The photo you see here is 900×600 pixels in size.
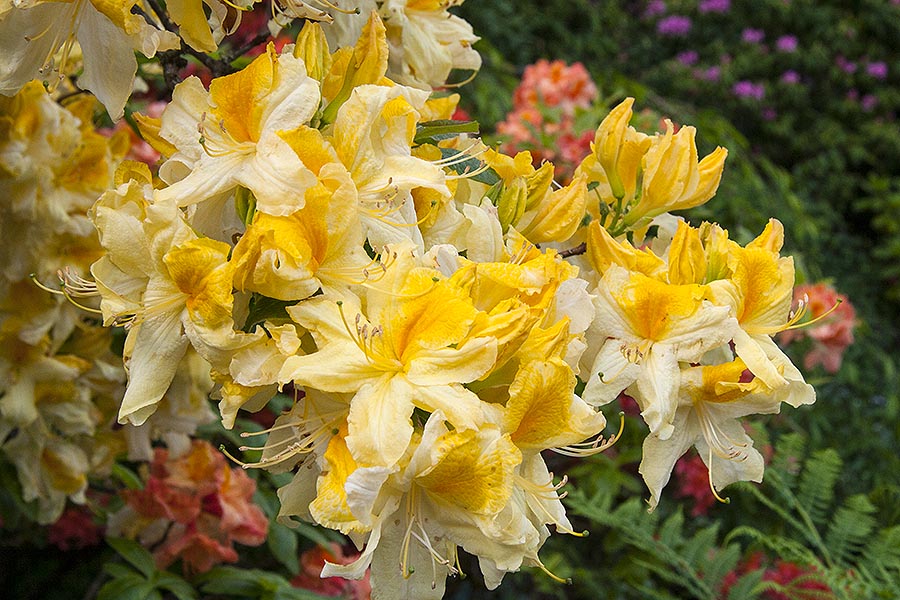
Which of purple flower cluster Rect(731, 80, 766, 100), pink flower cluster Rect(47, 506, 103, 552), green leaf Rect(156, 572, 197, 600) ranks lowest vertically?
purple flower cluster Rect(731, 80, 766, 100)

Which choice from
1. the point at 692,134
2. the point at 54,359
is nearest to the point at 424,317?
the point at 692,134

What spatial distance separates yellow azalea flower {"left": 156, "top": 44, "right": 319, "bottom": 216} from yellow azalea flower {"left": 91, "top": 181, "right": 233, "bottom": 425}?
3 cm

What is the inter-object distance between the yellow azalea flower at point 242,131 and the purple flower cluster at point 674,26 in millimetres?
5269

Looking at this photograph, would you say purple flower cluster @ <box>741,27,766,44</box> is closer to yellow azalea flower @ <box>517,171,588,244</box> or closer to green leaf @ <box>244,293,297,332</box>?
yellow azalea flower @ <box>517,171,588,244</box>

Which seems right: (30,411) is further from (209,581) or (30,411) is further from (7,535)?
(7,535)

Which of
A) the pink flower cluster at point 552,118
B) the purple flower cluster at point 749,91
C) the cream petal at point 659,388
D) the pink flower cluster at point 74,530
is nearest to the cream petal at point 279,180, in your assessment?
the cream petal at point 659,388

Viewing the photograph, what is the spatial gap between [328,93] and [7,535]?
4.21ft

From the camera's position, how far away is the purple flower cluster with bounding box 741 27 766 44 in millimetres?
5531

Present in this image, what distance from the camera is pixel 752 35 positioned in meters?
5.54

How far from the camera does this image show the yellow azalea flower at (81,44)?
77cm

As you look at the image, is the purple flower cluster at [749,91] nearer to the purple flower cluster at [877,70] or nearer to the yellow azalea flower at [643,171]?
the purple flower cluster at [877,70]

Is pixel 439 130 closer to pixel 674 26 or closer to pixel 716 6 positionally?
pixel 674 26

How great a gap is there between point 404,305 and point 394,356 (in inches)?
1.4

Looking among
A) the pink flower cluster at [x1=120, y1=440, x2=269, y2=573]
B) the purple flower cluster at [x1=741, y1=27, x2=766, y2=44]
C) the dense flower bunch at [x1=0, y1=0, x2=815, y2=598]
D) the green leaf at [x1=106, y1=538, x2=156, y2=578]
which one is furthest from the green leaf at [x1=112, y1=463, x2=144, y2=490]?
the purple flower cluster at [x1=741, y1=27, x2=766, y2=44]
